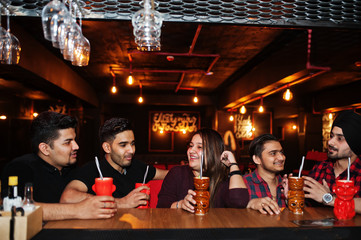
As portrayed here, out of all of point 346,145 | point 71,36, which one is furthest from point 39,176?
point 346,145

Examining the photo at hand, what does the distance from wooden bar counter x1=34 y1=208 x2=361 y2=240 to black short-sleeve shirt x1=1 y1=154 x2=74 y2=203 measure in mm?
660

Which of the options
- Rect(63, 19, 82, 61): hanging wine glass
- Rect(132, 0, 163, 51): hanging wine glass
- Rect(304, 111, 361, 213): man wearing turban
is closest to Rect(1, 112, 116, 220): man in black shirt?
Rect(63, 19, 82, 61): hanging wine glass

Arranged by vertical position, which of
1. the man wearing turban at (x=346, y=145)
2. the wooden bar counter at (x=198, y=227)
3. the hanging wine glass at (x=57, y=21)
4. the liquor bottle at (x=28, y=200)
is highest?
the hanging wine glass at (x=57, y=21)

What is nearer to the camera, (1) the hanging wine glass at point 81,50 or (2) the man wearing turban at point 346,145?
(1) the hanging wine glass at point 81,50

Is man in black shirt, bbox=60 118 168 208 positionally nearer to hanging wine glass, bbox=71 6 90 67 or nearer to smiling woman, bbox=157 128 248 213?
smiling woman, bbox=157 128 248 213

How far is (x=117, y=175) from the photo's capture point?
2.52 m

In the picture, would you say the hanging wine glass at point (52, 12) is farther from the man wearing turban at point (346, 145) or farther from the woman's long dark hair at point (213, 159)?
the man wearing turban at point (346, 145)

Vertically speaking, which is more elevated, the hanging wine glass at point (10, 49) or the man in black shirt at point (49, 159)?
the hanging wine glass at point (10, 49)

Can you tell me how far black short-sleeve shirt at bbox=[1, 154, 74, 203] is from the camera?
204cm

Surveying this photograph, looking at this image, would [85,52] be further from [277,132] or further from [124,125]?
[277,132]

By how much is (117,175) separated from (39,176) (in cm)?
57

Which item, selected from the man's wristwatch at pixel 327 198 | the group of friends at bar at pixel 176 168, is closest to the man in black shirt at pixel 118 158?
the group of friends at bar at pixel 176 168

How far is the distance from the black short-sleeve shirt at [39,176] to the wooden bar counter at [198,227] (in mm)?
660

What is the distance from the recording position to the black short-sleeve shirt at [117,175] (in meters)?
2.24
